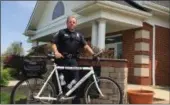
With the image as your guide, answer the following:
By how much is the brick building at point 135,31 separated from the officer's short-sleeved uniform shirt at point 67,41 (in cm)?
606

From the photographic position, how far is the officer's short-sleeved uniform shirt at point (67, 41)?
5738mm

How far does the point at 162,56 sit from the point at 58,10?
268 inches

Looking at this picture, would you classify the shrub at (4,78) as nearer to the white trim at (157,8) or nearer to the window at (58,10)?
the window at (58,10)

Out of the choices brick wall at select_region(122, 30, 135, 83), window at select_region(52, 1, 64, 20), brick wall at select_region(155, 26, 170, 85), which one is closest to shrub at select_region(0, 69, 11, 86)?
window at select_region(52, 1, 64, 20)

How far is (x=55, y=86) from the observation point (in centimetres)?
555

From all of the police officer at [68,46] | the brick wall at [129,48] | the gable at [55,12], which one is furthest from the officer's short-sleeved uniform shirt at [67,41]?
the gable at [55,12]

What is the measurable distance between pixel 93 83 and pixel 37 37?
49.6 ft

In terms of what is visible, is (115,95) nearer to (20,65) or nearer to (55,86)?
(55,86)

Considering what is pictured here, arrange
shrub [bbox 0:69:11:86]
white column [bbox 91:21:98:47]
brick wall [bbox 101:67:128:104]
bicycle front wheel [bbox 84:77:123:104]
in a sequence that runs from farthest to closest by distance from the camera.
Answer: shrub [bbox 0:69:11:86] < white column [bbox 91:21:98:47] < brick wall [bbox 101:67:128:104] < bicycle front wheel [bbox 84:77:123:104]

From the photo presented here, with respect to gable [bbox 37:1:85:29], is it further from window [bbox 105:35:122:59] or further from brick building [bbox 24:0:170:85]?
window [bbox 105:35:122:59]

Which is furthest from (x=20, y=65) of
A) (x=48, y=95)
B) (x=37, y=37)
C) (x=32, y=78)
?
(x=37, y=37)

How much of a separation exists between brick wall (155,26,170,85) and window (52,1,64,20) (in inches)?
223

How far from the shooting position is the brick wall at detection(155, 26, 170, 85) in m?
13.9

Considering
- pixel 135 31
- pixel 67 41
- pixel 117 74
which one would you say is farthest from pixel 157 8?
pixel 67 41
